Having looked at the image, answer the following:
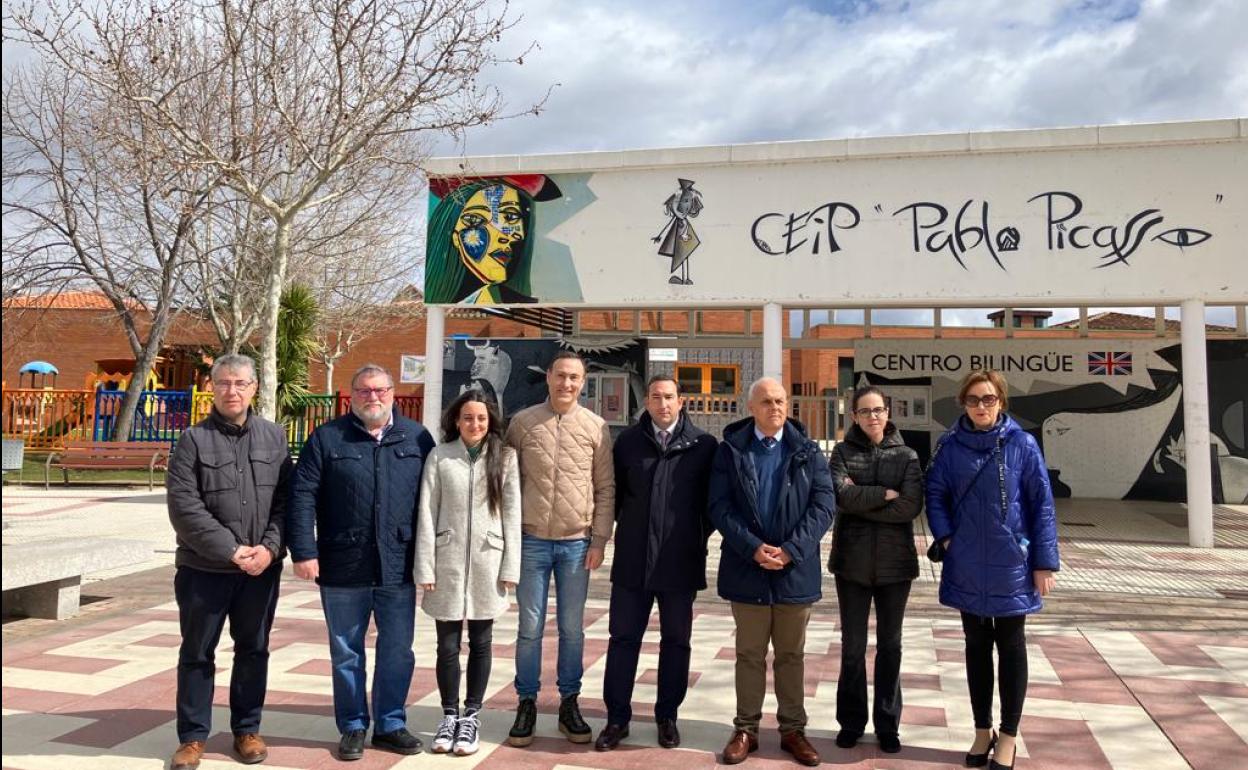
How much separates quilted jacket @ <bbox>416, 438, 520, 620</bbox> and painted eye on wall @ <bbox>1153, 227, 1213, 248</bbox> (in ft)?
33.0

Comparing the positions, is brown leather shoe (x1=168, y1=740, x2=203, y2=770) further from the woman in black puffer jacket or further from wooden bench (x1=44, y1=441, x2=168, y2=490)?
wooden bench (x1=44, y1=441, x2=168, y2=490)

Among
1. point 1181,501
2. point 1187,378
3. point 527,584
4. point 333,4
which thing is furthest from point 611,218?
point 1181,501

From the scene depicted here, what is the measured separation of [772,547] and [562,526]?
0.98 meters

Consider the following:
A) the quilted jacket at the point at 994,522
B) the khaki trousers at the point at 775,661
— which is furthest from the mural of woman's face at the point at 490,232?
the quilted jacket at the point at 994,522

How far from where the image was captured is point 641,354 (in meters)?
15.6

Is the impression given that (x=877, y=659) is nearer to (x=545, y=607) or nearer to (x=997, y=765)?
(x=997, y=765)

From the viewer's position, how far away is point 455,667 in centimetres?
412

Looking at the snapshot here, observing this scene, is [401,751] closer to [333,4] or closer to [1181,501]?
[333,4]

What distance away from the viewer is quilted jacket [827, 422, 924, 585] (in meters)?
4.11

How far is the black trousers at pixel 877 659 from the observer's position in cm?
413

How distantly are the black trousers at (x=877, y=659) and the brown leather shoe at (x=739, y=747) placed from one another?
48 centimetres

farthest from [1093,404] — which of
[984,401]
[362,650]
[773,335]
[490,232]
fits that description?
[362,650]

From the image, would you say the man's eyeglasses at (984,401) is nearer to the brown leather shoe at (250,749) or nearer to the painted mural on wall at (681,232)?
the brown leather shoe at (250,749)

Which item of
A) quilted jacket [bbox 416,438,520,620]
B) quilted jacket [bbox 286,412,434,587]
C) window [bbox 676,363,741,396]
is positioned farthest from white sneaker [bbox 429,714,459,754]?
window [bbox 676,363,741,396]
